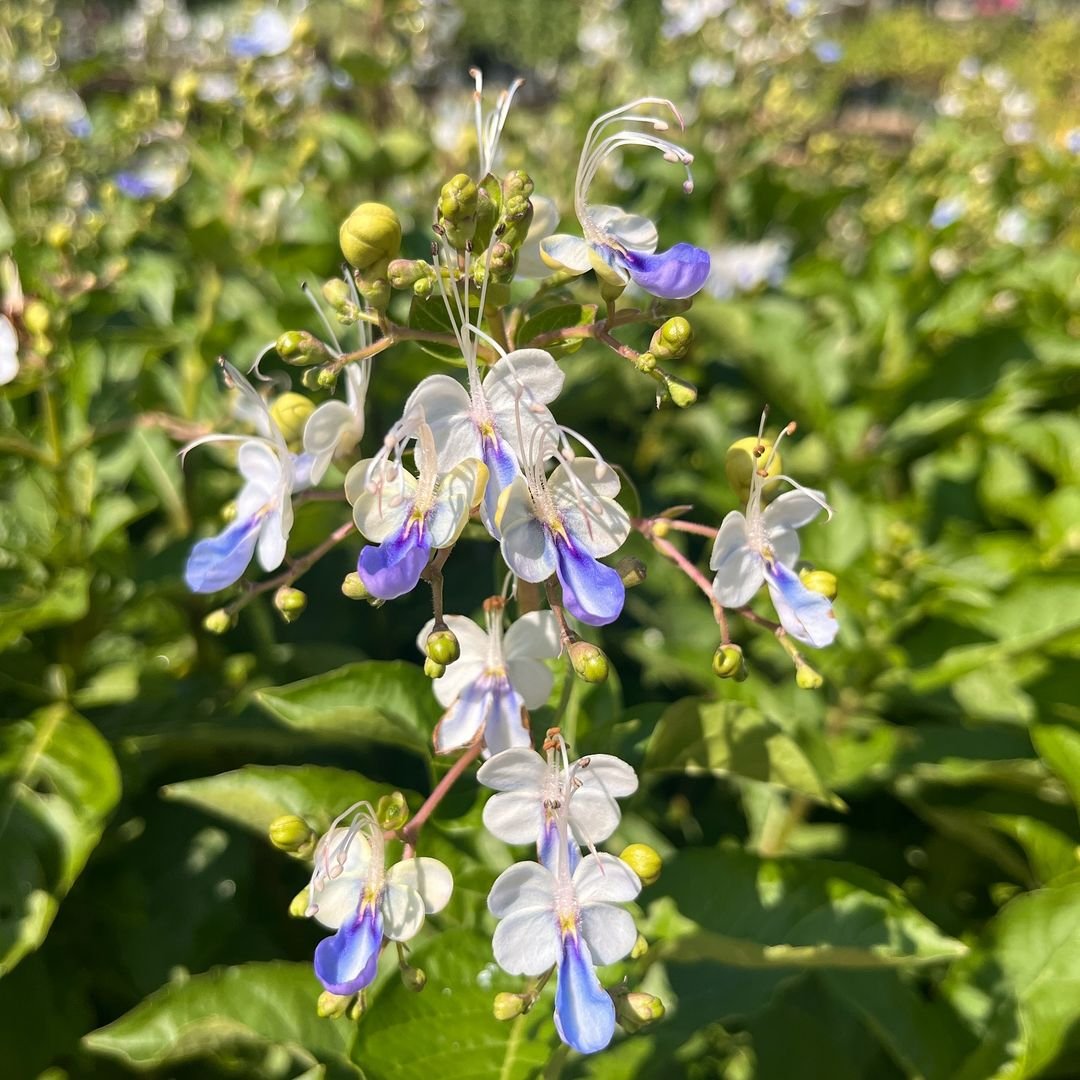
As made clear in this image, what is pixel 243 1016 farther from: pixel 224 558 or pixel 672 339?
pixel 672 339

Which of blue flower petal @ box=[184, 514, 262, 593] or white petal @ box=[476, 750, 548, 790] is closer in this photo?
white petal @ box=[476, 750, 548, 790]

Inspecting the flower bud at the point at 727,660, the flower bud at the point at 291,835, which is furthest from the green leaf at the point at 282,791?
the flower bud at the point at 727,660

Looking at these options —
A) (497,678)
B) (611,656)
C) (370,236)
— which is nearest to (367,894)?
(497,678)

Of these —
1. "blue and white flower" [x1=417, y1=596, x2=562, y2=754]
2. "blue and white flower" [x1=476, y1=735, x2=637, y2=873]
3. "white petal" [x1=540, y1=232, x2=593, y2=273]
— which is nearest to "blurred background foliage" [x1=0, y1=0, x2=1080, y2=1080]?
"blue and white flower" [x1=417, y1=596, x2=562, y2=754]

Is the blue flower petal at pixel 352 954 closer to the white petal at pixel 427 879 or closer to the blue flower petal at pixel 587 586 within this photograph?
the white petal at pixel 427 879

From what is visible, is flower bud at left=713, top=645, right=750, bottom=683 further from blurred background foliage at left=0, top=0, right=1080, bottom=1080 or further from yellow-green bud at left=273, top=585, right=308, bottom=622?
yellow-green bud at left=273, top=585, right=308, bottom=622

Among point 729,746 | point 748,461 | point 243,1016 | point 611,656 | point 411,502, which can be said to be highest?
point 411,502
